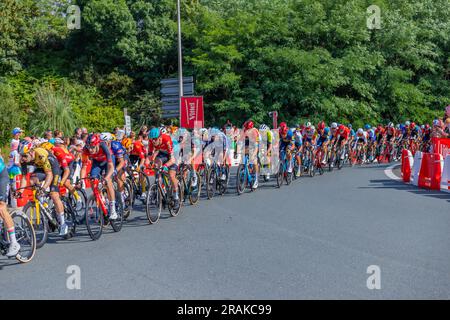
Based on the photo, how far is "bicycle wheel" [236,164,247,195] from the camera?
14810mm

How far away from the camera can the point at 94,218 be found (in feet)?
31.2

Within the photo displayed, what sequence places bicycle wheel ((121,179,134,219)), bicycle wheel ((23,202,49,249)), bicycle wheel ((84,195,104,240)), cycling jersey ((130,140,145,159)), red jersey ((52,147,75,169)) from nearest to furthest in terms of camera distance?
bicycle wheel ((23,202,49,249)) → bicycle wheel ((84,195,104,240)) → red jersey ((52,147,75,169)) → bicycle wheel ((121,179,134,219)) → cycling jersey ((130,140,145,159))

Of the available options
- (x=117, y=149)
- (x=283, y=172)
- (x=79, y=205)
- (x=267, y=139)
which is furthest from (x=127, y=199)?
(x=283, y=172)

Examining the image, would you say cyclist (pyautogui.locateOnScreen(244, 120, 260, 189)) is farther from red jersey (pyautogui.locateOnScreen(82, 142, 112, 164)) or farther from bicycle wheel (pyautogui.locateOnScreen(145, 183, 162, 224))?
red jersey (pyautogui.locateOnScreen(82, 142, 112, 164))

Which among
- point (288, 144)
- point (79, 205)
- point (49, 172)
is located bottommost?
point (79, 205)

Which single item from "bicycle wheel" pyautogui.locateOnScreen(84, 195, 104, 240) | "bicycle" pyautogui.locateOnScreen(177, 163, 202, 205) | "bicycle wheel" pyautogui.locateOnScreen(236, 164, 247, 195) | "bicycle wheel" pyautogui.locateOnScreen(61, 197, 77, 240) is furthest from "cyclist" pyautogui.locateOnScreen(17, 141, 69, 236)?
"bicycle wheel" pyautogui.locateOnScreen(236, 164, 247, 195)

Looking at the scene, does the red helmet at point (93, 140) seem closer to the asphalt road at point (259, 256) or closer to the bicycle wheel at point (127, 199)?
the bicycle wheel at point (127, 199)

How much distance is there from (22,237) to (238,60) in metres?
30.9

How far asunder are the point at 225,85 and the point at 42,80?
13.6m

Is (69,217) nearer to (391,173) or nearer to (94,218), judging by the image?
(94,218)

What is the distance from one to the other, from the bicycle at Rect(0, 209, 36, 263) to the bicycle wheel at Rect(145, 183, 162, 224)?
3056 millimetres

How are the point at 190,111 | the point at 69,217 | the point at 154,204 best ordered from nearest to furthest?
the point at 69,217 < the point at 154,204 < the point at 190,111
